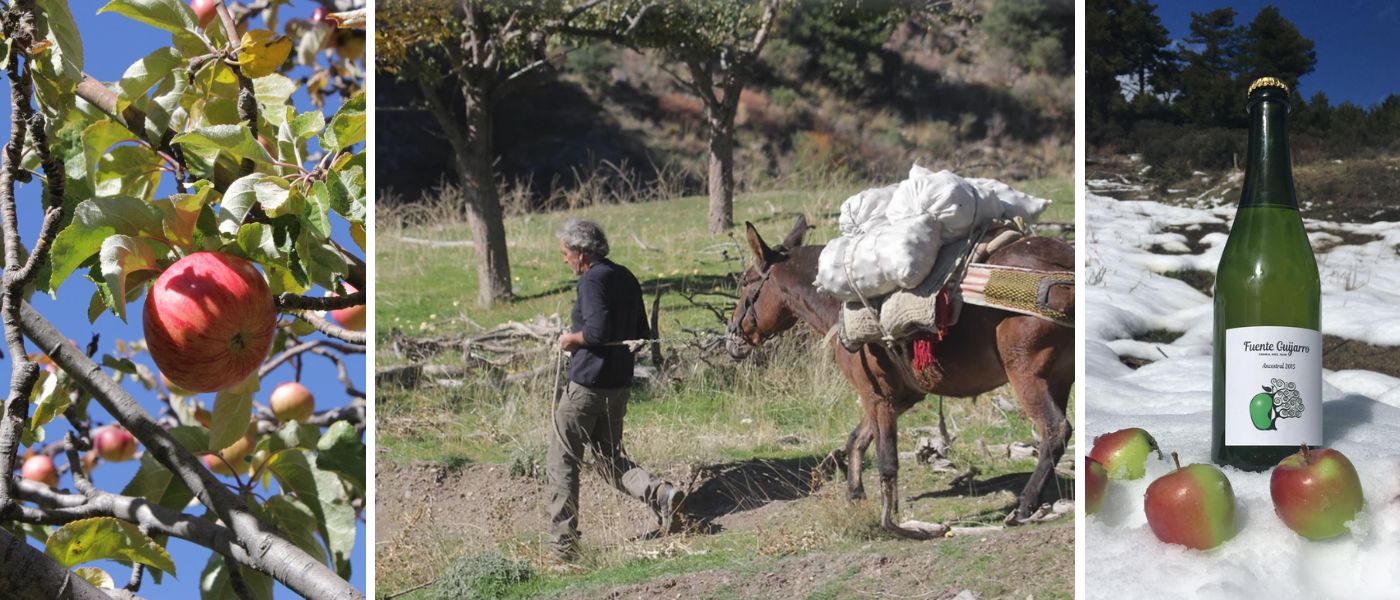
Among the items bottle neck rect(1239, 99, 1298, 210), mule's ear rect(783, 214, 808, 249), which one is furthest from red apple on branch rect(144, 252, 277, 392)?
bottle neck rect(1239, 99, 1298, 210)

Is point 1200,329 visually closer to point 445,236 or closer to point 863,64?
point 863,64

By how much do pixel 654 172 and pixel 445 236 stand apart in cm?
38

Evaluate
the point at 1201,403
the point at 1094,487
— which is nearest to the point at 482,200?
the point at 1094,487

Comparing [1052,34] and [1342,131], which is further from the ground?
[1052,34]

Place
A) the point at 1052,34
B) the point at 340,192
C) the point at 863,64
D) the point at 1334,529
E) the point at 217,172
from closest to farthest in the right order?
the point at 340,192, the point at 217,172, the point at 1334,529, the point at 1052,34, the point at 863,64

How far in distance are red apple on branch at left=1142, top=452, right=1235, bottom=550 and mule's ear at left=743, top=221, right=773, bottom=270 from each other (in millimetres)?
685

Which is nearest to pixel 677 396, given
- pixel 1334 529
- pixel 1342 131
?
pixel 1334 529

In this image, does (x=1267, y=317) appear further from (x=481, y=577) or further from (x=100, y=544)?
(x=100, y=544)

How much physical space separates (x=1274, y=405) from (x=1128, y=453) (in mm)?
212

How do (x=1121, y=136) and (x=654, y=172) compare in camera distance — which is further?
(x=654, y=172)

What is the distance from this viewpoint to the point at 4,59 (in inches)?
57.9

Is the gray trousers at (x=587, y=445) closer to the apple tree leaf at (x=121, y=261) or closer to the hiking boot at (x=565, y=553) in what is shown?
the hiking boot at (x=565, y=553)

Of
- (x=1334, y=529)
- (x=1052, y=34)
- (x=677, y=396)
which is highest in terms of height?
(x=1052, y=34)

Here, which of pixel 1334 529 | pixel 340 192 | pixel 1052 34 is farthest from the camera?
pixel 1052 34
